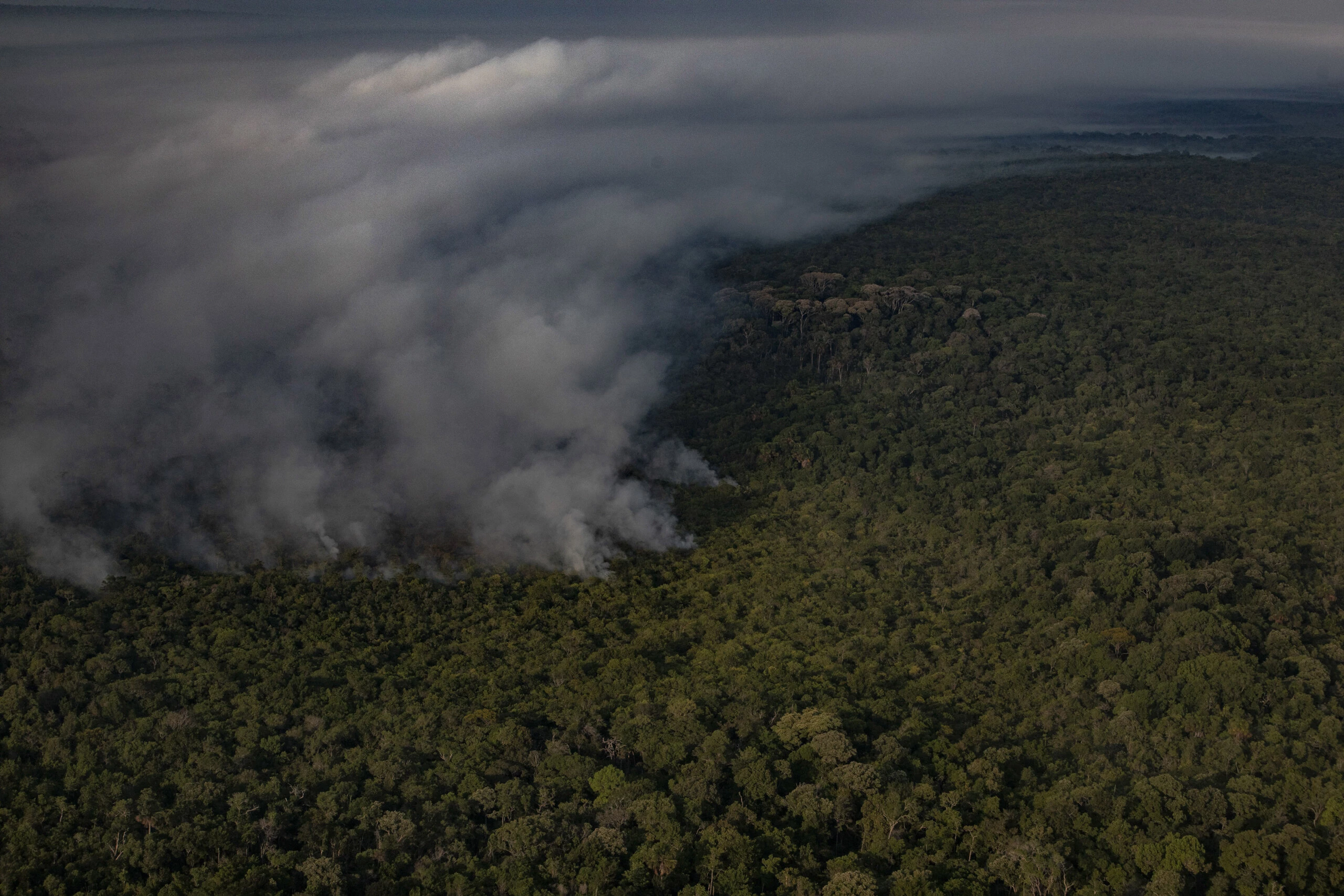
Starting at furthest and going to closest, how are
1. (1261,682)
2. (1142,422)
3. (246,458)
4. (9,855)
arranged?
1. (1142,422)
2. (246,458)
3. (1261,682)
4. (9,855)

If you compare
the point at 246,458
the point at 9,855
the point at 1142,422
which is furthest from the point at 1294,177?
the point at 9,855

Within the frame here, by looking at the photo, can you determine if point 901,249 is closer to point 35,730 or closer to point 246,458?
point 246,458

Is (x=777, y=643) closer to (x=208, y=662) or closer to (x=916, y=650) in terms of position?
(x=916, y=650)

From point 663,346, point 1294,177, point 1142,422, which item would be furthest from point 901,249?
point 1294,177

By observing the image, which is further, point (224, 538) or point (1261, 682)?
point (224, 538)

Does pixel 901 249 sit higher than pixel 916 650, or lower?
higher

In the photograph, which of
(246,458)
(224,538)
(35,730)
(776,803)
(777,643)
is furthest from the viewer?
(246,458)
